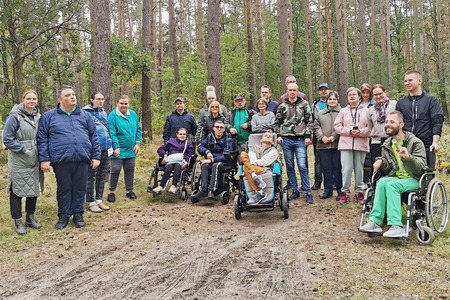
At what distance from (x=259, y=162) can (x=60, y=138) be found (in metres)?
2.81

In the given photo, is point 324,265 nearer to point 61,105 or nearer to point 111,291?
point 111,291

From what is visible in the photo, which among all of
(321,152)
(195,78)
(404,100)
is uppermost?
(195,78)

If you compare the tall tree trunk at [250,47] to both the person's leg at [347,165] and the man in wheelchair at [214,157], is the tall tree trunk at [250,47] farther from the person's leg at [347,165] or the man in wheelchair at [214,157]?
→ the person's leg at [347,165]

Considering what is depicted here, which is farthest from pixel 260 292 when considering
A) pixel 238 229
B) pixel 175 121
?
pixel 175 121

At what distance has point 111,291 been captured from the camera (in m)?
3.20

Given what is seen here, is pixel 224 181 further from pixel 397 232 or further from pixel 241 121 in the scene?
pixel 397 232

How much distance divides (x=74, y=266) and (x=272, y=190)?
2.74 m

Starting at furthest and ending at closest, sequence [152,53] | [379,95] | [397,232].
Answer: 1. [152,53]
2. [379,95]
3. [397,232]

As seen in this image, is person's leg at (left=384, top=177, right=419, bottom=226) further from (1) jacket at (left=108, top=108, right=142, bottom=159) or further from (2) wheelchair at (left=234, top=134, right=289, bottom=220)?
(1) jacket at (left=108, top=108, right=142, bottom=159)

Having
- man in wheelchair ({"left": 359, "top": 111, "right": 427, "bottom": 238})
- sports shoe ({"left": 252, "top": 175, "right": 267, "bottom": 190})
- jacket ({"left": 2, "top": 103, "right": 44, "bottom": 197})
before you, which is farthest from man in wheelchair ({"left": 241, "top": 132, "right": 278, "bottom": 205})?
jacket ({"left": 2, "top": 103, "right": 44, "bottom": 197})

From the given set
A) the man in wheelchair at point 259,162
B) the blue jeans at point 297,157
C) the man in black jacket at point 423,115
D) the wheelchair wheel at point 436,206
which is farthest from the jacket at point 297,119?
the wheelchair wheel at point 436,206

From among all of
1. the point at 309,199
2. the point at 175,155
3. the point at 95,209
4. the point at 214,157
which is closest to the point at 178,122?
the point at 175,155

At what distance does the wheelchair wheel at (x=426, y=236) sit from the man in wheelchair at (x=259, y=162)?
2.00 meters

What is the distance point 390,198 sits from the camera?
164 inches
